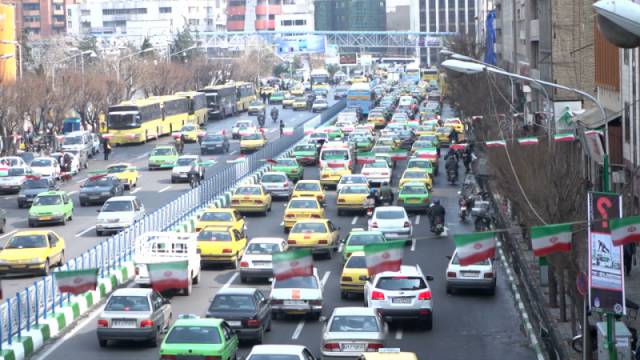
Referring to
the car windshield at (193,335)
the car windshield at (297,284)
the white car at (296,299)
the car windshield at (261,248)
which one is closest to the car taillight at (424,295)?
the white car at (296,299)

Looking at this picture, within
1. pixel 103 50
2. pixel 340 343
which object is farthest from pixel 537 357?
pixel 103 50

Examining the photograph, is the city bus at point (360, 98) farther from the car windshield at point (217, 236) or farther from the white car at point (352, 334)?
the white car at point (352, 334)

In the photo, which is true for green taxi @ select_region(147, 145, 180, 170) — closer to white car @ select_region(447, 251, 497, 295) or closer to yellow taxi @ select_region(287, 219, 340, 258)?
yellow taxi @ select_region(287, 219, 340, 258)

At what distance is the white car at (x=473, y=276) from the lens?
33.6 m

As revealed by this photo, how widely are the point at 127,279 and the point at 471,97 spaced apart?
149 ft

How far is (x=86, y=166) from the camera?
2844 inches

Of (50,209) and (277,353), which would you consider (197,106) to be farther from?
(277,353)

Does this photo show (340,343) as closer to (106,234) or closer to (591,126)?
(591,126)

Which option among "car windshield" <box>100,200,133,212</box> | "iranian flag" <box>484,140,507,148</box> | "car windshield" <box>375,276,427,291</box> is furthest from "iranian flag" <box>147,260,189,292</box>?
"car windshield" <box>100,200,133,212</box>

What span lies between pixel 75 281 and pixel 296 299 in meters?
6.70

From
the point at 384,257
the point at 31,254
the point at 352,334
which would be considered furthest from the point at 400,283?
the point at 31,254

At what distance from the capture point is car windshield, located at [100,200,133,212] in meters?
45.7

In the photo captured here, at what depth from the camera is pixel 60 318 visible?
29906 millimetres

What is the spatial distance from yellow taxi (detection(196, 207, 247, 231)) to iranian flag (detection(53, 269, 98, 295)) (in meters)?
17.0
